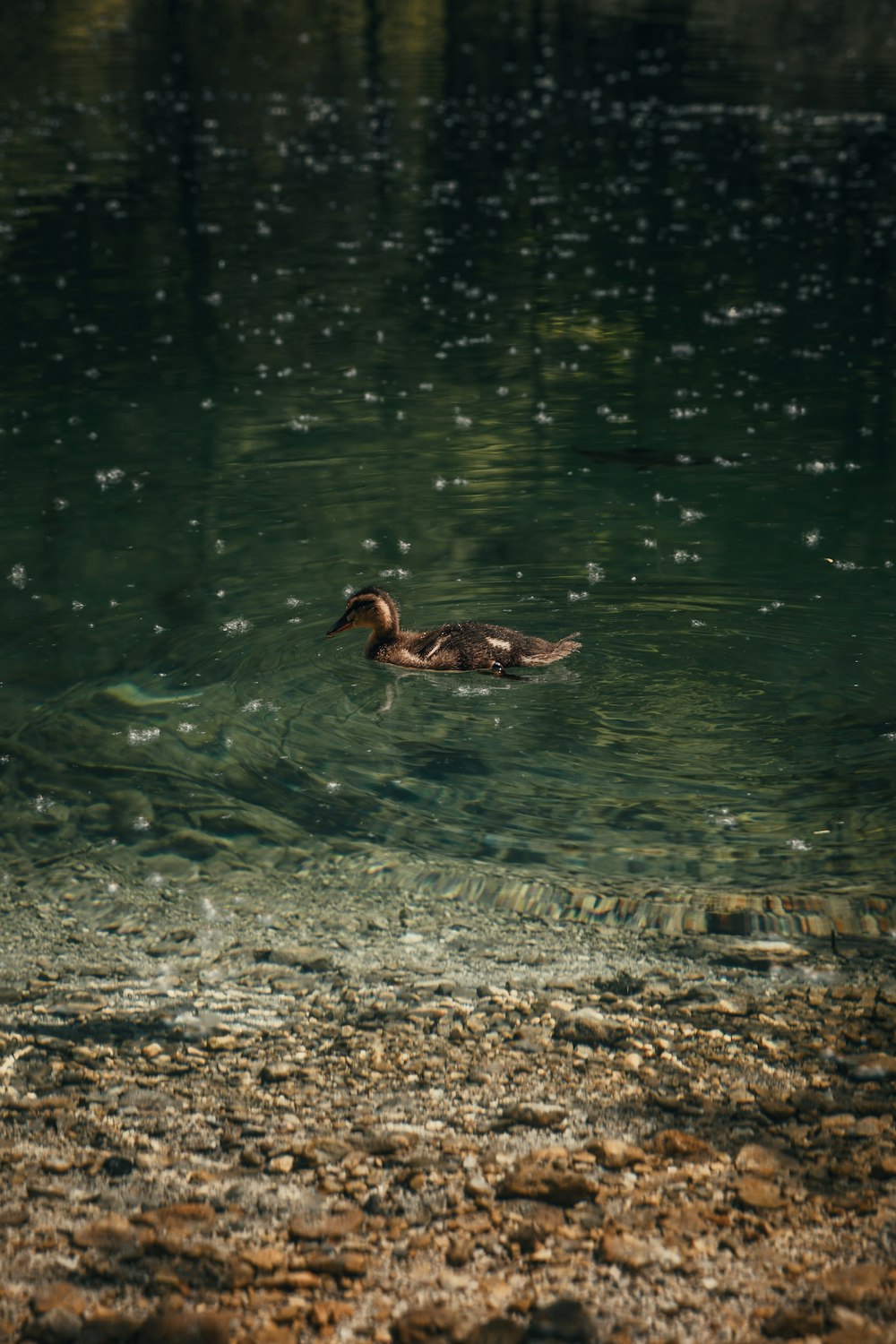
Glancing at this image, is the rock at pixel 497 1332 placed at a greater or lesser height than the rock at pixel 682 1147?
greater

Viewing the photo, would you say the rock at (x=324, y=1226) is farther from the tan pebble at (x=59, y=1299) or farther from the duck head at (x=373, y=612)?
the duck head at (x=373, y=612)

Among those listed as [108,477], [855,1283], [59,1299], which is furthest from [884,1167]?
[108,477]

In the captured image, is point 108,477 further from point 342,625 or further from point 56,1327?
point 56,1327

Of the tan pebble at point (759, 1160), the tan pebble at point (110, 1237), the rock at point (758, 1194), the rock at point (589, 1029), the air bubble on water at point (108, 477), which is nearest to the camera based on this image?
the tan pebble at point (110, 1237)

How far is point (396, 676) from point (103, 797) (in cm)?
233

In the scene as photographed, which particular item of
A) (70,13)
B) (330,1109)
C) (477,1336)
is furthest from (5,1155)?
(70,13)

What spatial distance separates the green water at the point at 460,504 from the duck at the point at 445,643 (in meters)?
0.17

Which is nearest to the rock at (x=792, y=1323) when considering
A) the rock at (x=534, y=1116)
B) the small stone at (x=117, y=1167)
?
the rock at (x=534, y=1116)

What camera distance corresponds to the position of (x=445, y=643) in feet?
34.1

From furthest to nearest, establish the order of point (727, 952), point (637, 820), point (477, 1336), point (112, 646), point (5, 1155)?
point (112, 646), point (637, 820), point (727, 952), point (5, 1155), point (477, 1336)

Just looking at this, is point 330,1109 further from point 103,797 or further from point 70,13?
point 70,13

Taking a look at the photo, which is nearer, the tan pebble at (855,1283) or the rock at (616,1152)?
the tan pebble at (855,1283)

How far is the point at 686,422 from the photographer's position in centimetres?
1641

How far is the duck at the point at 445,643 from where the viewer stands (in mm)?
10297
